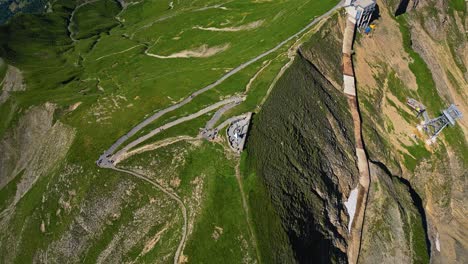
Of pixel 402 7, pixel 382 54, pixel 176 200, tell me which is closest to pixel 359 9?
pixel 382 54

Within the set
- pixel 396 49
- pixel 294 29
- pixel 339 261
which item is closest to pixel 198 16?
pixel 294 29

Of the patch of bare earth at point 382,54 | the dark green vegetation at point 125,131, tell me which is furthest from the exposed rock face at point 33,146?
the patch of bare earth at point 382,54

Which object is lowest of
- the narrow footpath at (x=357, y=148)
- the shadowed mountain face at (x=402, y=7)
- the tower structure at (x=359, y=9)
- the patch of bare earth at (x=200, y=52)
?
the narrow footpath at (x=357, y=148)

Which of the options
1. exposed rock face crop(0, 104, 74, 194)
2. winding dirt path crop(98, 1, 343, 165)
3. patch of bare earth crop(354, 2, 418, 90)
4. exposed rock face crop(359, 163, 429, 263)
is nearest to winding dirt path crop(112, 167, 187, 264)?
winding dirt path crop(98, 1, 343, 165)

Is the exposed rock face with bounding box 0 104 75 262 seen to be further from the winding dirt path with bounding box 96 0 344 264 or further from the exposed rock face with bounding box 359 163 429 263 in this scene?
the exposed rock face with bounding box 359 163 429 263

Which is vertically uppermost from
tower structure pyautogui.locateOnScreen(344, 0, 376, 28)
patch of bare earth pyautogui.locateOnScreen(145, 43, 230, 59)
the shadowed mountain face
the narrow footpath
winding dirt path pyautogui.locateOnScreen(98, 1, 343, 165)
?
patch of bare earth pyautogui.locateOnScreen(145, 43, 230, 59)

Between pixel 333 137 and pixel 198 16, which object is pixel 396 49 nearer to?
pixel 333 137

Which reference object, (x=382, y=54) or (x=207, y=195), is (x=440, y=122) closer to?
(x=382, y=54)

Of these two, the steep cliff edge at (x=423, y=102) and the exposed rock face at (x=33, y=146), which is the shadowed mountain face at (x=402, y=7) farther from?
the exposed rock face at (x=33, y=146)
